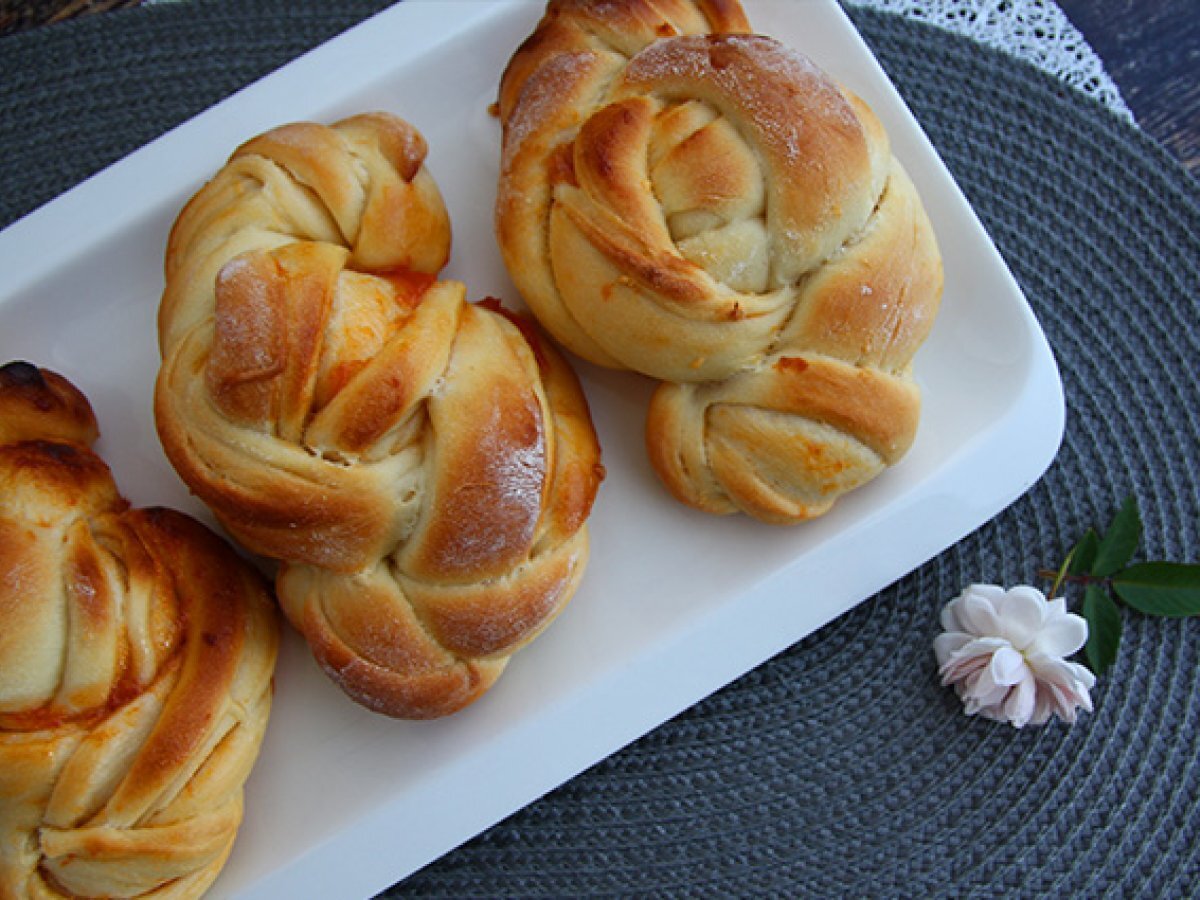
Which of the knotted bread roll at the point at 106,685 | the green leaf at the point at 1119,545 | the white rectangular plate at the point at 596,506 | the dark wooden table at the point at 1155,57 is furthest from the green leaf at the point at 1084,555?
the knotted bread roll at the point at 106,685

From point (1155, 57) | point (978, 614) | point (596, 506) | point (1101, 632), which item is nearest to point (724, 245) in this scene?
point (596, 506)

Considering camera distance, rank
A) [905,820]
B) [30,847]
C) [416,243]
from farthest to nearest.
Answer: [905,820]
[416,243]
[30,847]

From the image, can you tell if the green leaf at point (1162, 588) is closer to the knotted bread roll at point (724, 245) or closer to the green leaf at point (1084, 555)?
the green leaf at point (1084, 555)

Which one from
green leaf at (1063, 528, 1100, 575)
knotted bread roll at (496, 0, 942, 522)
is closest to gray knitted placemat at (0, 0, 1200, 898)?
green leaf at (1063, 528, 1100, 575)

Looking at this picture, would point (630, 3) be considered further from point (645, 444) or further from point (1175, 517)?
point (1175, 517)

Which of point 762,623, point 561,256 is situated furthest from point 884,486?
point 561,256

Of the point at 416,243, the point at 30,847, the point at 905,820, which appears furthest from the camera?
the point at 905,820
